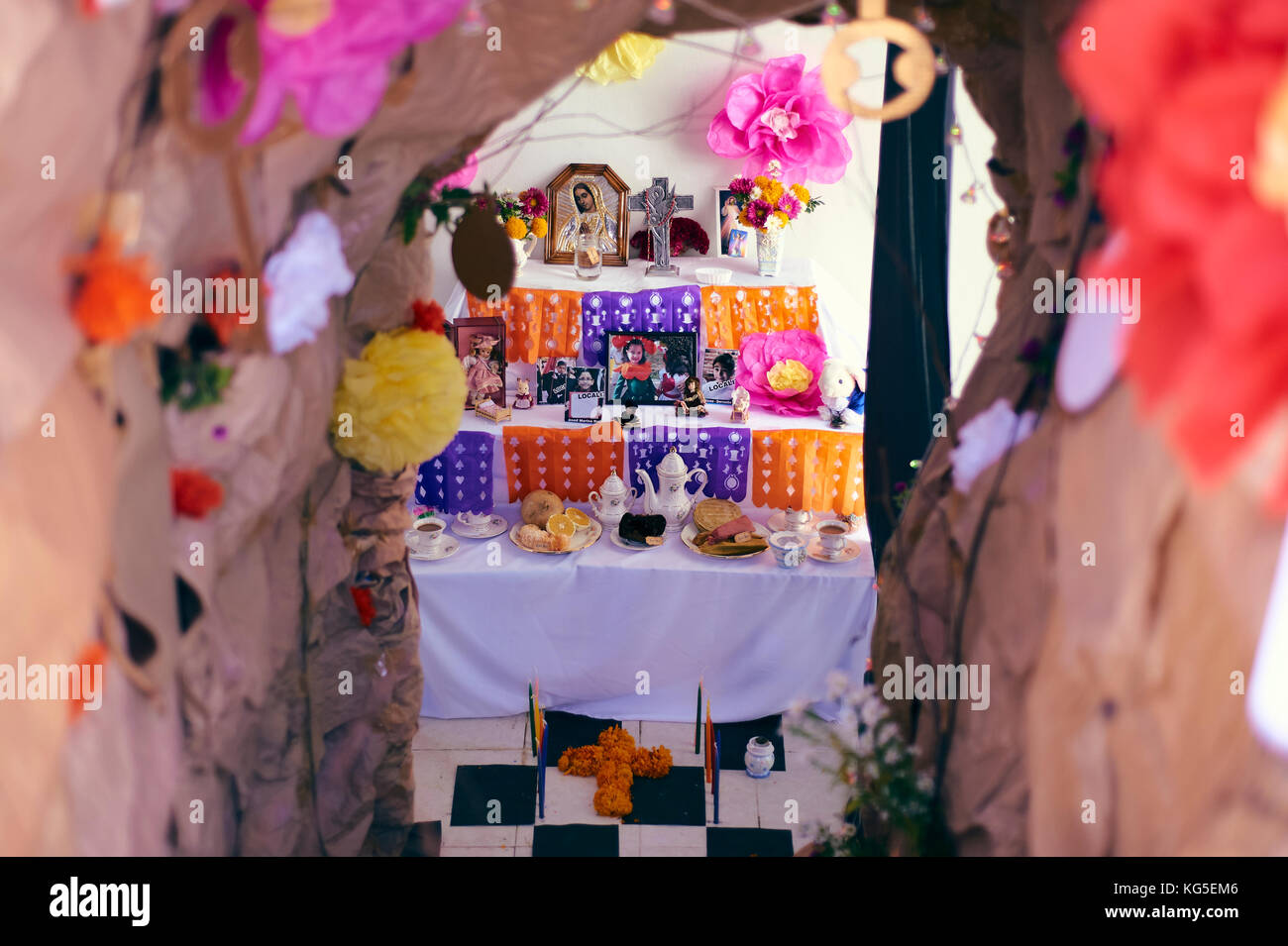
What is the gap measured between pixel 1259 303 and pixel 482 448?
2799 mm

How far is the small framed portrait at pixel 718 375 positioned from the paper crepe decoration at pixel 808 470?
1.06ft

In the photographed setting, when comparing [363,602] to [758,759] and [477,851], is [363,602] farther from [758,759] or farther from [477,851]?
[758,759]

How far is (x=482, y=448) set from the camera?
3.66 metres

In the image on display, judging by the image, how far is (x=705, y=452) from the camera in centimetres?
372

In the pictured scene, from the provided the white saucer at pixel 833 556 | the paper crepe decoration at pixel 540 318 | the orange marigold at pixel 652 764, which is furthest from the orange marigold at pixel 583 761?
the paper crepe decoration at pixel 540 318

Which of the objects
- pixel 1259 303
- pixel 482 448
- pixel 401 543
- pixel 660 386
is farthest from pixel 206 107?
pixel 660 386

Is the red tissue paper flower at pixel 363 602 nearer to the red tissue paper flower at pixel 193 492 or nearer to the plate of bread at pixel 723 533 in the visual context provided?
the red tissue paper flower at pixel 193 492

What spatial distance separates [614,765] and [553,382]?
5.04 ft

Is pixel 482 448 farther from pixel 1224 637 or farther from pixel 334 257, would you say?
pixel 1224 637

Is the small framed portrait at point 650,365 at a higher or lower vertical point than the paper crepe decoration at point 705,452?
higher

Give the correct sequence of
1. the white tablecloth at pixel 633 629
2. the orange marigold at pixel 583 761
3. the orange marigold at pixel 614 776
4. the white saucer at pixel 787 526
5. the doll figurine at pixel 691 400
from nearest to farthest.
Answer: the orange marigold at pixel 614 776, the orange marigold at pixel 583 761, the white tablecloth at pixel 633 629, the white saucer at pixel 787 526, the doll figurine at pixel 691 400

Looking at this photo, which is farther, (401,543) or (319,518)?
(401,543)

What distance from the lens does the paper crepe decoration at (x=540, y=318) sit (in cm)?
403

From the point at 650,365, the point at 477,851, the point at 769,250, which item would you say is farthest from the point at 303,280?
the point at 769,250
